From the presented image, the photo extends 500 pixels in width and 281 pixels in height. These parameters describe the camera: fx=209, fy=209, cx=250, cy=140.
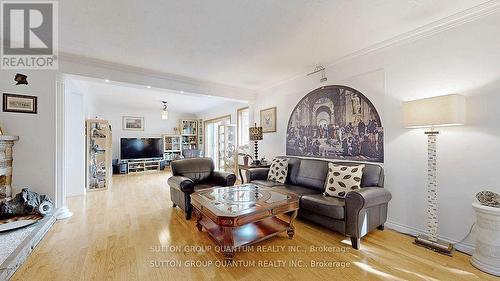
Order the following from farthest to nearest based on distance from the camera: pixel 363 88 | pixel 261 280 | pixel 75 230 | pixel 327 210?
pixel 363 88 < pixel 75 230 < pixel 327 210 < pixel 261 280

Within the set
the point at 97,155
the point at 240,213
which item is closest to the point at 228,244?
the point at 240,213

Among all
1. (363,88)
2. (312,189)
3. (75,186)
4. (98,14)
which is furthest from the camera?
(75,186)

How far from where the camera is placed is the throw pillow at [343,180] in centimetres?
265

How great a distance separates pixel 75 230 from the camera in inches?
108

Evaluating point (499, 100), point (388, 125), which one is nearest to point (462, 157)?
point (499, 100)

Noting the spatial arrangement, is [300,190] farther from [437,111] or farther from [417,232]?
[437,111]

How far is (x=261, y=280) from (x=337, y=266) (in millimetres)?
745

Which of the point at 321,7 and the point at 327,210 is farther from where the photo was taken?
the point at 327,210

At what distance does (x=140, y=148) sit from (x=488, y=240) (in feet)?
26.8

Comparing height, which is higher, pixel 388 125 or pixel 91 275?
pixel 388 125

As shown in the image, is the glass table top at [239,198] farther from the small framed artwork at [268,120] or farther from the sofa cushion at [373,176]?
the small framed artwork at [268,120]

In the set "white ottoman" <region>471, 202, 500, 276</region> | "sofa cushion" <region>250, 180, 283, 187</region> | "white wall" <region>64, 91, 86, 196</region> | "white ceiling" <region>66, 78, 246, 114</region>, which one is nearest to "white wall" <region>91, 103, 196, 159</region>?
"white ceiling" <region>66, 78, 246, 114</region>

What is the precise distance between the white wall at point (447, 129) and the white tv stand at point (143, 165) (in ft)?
23.3

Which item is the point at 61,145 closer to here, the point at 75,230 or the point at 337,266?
the point at 75,230
